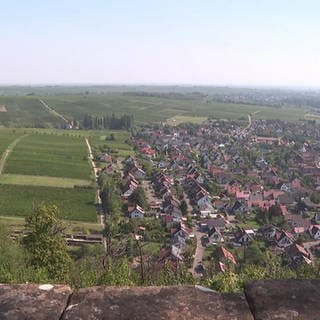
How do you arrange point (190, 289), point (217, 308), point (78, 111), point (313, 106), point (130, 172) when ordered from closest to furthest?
point (217, 308) → point (190, 289) → point (130, 172) → point (78, 111) → point (313, 106)

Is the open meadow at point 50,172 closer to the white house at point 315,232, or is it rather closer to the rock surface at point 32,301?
the white house at point 315,232

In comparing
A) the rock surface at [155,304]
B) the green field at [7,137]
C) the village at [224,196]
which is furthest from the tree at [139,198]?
the rock surface at [155,304]

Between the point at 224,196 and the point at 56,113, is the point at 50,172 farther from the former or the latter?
the point at 56,113

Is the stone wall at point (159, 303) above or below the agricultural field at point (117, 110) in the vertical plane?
above

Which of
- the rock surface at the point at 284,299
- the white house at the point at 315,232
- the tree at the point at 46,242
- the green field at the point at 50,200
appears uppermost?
the rock surface at the point at 284,299

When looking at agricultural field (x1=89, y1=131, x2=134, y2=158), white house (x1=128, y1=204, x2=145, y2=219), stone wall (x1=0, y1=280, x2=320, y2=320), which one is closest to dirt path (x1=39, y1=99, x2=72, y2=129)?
agricultural field (x1=89, y1=131, x2=134, y2=158)

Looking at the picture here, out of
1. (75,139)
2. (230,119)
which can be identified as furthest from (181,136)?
(230,119)

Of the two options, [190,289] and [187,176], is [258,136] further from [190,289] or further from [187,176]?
[190,289]
